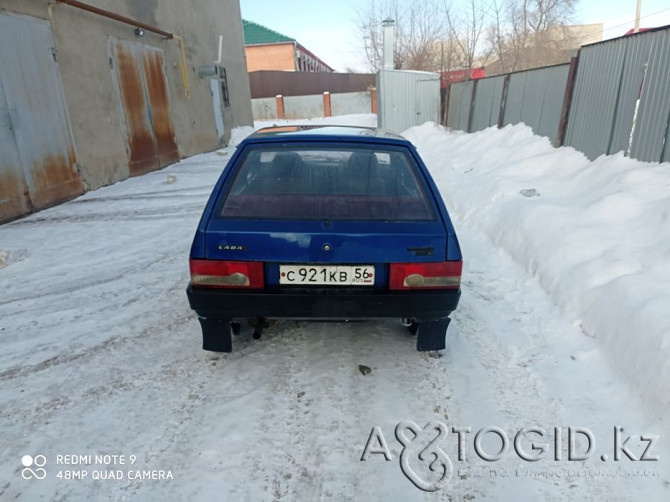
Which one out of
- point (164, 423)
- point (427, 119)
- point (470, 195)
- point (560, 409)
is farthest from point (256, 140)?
point (427, 119)

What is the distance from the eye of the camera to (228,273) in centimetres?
240

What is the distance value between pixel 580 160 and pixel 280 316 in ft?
18.1

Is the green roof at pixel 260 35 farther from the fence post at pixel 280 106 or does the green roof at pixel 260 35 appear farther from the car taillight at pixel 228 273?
the car taillight at pixel 228 273

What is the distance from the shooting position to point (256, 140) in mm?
2855

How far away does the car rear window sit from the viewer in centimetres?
252

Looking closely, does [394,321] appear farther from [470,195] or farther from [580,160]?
[580,160]

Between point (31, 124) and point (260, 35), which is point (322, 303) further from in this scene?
point (260, 35)

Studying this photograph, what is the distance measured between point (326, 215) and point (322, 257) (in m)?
0.26

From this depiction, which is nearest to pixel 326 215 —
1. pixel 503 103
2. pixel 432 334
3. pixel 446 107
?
pixel 432 334

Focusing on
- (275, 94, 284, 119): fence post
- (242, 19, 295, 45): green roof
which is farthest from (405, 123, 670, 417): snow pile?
(242, 19, 295, 45): green roof

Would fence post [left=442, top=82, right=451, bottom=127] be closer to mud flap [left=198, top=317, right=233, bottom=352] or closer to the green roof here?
mud flap [left=198, top=317, right=233, bottom=352]

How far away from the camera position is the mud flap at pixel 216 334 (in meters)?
2.63

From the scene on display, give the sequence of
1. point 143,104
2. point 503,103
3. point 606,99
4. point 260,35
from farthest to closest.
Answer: point 260,35, point 143,104, point 503,103, point 606,99

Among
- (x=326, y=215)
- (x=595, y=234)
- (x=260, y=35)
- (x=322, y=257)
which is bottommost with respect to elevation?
(x=595, y=234)
